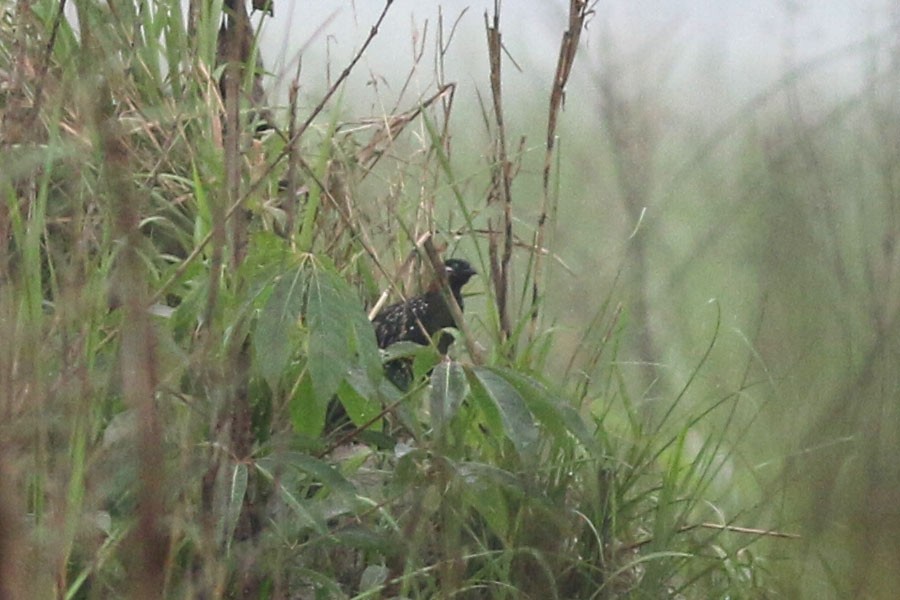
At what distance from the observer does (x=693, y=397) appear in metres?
→ 1.62

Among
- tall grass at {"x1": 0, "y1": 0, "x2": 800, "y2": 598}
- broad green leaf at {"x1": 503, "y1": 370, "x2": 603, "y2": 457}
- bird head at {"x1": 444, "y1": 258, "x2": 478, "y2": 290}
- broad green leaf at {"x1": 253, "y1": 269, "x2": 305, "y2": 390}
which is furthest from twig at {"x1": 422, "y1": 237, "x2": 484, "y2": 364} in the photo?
bird head at {"x1": 444, "y1": 258, "x2": 478, "y2": 290}

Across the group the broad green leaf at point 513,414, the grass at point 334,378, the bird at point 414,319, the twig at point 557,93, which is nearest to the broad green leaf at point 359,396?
the grass at point 334,378

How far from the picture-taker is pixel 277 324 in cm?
133

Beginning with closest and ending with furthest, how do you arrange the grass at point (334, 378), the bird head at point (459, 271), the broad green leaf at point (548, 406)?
the grass at point (334, 378) → the broad green leaf at point (548, 406) → the bird head at point (459, 271)

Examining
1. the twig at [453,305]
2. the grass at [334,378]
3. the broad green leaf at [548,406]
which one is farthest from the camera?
the twig at [453,305]

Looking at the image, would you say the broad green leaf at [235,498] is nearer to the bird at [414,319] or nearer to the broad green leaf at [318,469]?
the broad green leaf at [318,469]

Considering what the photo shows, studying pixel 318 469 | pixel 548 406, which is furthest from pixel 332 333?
pixel 548 406

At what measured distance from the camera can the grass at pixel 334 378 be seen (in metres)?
1.09

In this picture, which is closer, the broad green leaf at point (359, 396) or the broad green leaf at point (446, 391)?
the broad green leaf at point (446, 391)

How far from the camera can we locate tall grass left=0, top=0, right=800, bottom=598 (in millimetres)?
1120

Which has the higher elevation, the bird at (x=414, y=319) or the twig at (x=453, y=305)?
the twig at (x=453, y=305)

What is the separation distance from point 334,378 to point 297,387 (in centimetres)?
19

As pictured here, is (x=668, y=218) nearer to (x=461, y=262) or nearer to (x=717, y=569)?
(x=717, y=569)

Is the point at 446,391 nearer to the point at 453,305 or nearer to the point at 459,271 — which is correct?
the point at 453,305
